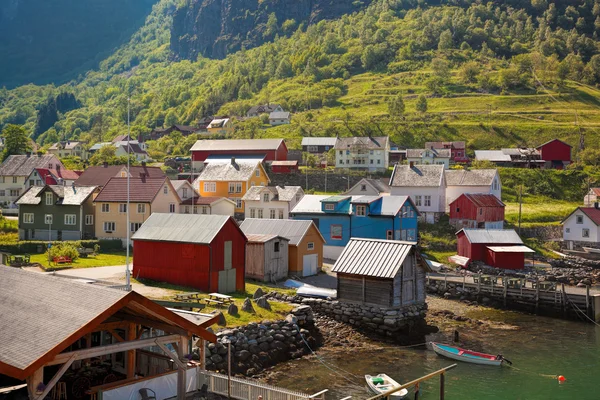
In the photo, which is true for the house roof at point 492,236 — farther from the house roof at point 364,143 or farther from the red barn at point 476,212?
the house roof at point 364,143

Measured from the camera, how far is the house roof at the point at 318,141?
113 metres

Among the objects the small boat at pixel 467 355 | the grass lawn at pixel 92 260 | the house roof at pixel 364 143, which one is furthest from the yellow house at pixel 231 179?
the small boat at pixel 467 355

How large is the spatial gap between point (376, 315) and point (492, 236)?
2733 centimetres

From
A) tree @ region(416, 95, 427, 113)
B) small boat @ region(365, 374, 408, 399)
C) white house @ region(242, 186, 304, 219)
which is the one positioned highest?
tree @ region(416, 95, 427, 113)

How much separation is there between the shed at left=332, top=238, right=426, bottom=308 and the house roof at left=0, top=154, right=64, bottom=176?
63.3 meters

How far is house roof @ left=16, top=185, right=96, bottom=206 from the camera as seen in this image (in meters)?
60.8

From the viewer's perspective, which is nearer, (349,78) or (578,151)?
(578,151)

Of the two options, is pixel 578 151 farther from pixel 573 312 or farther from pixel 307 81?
pixel 307 81

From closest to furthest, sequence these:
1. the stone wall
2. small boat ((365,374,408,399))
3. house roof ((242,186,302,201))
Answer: small boat ((365,374,408,399)) → the stone wall → house roof ((242,186,302,201))

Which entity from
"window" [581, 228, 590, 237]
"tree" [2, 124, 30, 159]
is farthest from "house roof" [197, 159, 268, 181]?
"tree" [2, 124, 30, 159]

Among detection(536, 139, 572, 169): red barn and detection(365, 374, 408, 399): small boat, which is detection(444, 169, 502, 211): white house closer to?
detection(536, 139, 572, 169): red barn

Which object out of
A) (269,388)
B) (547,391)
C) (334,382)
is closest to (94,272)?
(334,382)

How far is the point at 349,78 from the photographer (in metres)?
187

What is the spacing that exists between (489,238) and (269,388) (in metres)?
43.8
